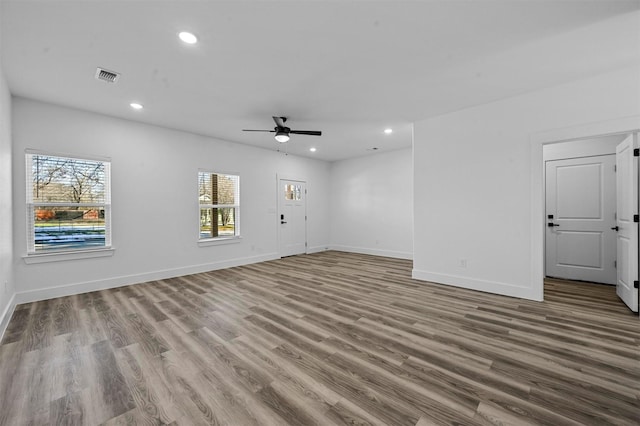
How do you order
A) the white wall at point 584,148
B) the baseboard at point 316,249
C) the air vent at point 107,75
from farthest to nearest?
the baseboard at point 316,249 → the white wall at point 584,148 → the air vent at point 107,75

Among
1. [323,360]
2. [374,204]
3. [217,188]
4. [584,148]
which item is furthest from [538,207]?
[217,188]

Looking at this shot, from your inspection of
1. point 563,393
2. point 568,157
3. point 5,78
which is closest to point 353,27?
point 563,393

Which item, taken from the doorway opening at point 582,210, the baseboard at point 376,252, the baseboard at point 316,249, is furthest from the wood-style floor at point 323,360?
the baseboard at point 316,249

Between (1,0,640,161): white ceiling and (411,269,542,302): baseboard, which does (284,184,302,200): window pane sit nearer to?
(1,0,640,161): white ceiling

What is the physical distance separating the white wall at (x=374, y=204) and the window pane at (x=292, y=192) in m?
1.33

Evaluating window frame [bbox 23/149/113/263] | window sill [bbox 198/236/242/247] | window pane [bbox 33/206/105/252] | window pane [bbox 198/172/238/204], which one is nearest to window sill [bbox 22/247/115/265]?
window frame [bbox 23/149/113/263]

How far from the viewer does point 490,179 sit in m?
4.06

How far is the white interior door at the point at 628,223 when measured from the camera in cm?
322

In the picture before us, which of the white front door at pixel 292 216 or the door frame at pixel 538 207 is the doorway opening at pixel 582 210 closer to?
the door frame at pixel 538 207

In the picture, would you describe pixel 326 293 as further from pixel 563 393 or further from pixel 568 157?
pixel 568 157

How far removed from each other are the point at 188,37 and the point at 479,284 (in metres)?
4.81

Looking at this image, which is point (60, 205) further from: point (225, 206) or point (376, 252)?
point (376, 252)

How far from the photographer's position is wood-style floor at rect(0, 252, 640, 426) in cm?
169

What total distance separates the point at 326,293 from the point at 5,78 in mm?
4799
